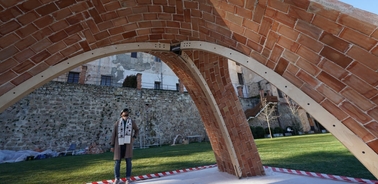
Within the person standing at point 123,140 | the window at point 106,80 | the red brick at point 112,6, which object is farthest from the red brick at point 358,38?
the window at point 106,80

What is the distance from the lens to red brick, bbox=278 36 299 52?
1.57m

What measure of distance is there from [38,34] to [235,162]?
144 inches

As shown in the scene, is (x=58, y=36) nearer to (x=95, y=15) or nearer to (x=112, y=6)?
(x=95, y=15)

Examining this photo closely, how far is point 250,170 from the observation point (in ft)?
11.6

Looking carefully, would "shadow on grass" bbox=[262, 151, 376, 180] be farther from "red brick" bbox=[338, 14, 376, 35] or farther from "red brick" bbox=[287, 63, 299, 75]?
"red brick" bbox=[338, 14, 376, 35]

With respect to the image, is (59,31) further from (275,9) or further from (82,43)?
(275,9)

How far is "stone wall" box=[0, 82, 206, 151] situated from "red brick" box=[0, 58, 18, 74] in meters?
11.4

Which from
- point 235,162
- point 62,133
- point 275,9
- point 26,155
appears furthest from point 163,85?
point 275,9

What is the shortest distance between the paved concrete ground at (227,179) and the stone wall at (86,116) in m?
9.62

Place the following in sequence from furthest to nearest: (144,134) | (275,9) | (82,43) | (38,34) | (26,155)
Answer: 1. (144,134)
2. (26,155)
3. (82,43)
4. (38,34)
5. (275,9)

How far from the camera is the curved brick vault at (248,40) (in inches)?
51.3

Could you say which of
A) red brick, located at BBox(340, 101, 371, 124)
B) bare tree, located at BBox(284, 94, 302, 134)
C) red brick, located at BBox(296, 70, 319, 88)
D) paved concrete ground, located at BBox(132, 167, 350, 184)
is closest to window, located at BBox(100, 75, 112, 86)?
paved concrete ground, located at BBox(132, 167, 350, 184)

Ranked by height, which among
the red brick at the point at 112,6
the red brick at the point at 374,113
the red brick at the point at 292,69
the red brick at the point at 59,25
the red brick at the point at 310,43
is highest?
the red brick at the point at 112,6

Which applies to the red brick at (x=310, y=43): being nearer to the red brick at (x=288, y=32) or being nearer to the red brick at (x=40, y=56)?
the red brick at (x=288, y=32)
